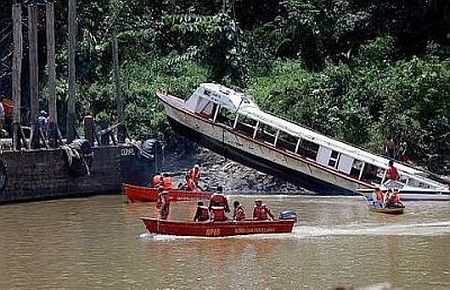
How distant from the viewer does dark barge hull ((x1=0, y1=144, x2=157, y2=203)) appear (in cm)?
3153

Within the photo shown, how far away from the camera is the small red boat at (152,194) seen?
32.1 meters

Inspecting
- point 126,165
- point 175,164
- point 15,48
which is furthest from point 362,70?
point 15,48

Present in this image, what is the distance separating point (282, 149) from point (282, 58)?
510 inches

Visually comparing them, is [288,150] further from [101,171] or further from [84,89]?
[84,89]

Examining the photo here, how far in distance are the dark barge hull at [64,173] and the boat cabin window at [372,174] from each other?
7.70 metres

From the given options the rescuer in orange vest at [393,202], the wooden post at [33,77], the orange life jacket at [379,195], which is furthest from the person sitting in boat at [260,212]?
the wooden post at [33,77]

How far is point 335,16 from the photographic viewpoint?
4794cm

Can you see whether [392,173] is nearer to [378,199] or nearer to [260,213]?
[378,199]

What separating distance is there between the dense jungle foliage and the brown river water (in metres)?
9.70

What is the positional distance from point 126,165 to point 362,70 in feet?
38.2

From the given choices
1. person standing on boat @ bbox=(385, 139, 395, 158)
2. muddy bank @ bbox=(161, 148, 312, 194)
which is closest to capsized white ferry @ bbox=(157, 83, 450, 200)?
muddy bank @ bbox=(161, 148, 312, 194)

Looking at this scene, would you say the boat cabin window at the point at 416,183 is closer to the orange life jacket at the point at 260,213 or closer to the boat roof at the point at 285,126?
the boat roof at the point at 285,126

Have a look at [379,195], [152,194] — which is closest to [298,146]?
[152,194]

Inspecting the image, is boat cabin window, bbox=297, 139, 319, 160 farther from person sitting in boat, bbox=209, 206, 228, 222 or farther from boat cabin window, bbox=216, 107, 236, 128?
person sitting in boat, bbox=209, 206, 228, 222
